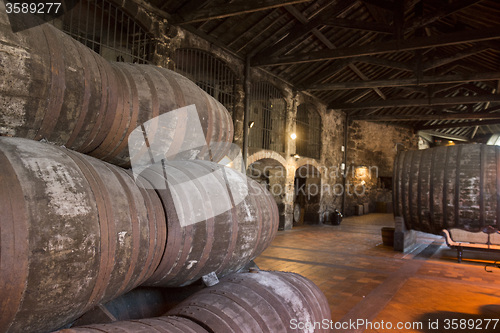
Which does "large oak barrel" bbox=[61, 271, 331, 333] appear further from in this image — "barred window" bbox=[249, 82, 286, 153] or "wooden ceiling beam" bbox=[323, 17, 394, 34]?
"barred window" bbox=[249, 82, 286, 153]

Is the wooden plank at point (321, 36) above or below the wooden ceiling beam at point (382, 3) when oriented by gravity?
below

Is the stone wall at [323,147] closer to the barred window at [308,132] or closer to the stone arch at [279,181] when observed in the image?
the stone arch at [279,181]

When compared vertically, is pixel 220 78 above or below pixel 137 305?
above

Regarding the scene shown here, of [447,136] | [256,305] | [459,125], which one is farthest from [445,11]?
[447,136]

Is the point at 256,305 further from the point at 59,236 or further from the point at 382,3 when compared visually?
the point at 382,3

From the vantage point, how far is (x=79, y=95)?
1796 millimetres

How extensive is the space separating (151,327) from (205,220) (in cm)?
72

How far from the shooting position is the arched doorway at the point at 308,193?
41.9 feet

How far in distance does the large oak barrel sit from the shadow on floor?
1622mm

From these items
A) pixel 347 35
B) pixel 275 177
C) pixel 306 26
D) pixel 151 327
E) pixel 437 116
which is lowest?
pixel 151 327

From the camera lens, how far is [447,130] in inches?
811

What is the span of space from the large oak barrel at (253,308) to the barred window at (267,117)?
8046 mm

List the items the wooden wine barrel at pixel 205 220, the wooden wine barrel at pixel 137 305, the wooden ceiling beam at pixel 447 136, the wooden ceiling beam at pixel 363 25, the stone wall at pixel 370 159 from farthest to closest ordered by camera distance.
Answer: the wooden ceiling beam at pixel 447 136, the stone wall at pixel 370 159, the wooden ceiling beam at pixel 363 25, the wooden wine barrel at pixel 205 220, the wooden wine barrel at pixel 137 305

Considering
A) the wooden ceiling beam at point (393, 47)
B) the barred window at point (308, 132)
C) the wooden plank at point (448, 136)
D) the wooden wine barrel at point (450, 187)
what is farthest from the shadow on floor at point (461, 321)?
the wooden plank at point (448, 136)
